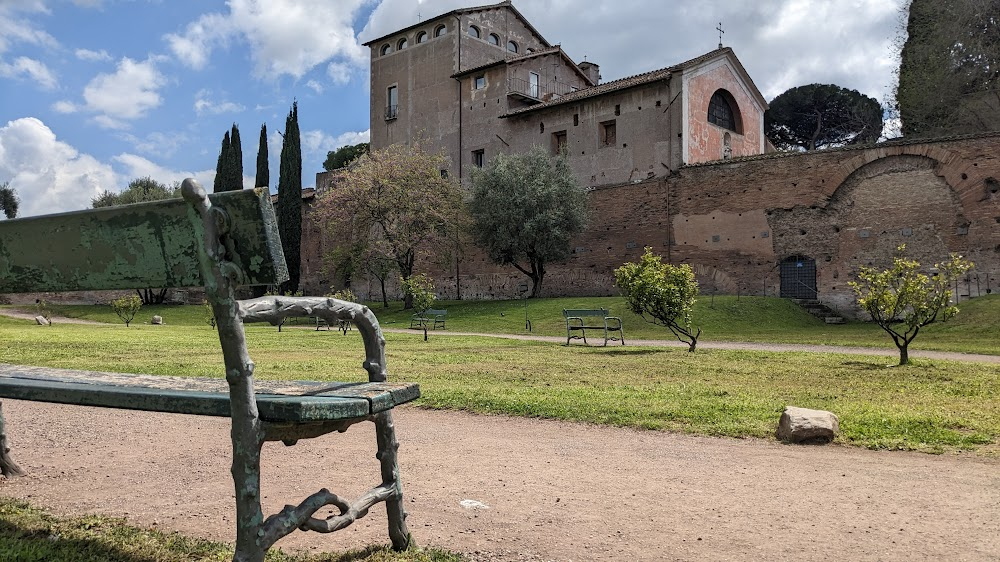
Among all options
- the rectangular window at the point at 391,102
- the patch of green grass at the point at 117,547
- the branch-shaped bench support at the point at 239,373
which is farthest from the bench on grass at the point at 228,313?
the rectangular window at the point at 391,102

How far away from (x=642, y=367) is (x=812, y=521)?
7281mm

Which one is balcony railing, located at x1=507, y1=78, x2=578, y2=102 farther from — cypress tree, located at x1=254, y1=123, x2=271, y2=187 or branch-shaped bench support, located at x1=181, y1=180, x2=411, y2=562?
branch-shaped bench support, located at x1=181, y1=180, x2=411, y2=562

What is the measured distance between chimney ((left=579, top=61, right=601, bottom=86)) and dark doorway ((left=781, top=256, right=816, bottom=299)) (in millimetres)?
18835

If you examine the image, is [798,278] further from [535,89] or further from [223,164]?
[223,164]

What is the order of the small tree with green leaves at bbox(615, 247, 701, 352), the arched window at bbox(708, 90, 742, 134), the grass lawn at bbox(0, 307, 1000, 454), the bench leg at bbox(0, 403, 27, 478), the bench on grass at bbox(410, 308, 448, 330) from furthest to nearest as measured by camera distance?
the arched window at bbox(708, 90, 742, 134)
the bench on grass at bbox(410, 308, 448, 330)
the small tree with green leaves at bbox(615, 247, 701, 352)
the grass lawn at bbox(0, 307, 1000, 454)
the bench leg at bbox(0, 403, 27, 478)

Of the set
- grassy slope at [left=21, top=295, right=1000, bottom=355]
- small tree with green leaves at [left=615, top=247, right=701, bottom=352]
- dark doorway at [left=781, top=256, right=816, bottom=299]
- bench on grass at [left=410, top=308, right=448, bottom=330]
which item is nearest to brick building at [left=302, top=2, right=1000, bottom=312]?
dark doorway at [left=781, top=256, right=816, bottom=299]

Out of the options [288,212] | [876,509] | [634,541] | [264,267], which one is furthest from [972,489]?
[288,212]

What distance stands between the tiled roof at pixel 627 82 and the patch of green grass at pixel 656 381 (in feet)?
61.0

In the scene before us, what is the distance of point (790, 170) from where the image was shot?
87.9ft

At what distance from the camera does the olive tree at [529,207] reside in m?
29.9

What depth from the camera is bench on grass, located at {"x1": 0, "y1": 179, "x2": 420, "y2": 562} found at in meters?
2.27

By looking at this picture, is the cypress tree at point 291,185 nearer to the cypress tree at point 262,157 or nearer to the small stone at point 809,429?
the cypress tree at point 262,157

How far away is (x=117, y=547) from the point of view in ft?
9.72

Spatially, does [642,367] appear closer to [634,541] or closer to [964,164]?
[634,541]
